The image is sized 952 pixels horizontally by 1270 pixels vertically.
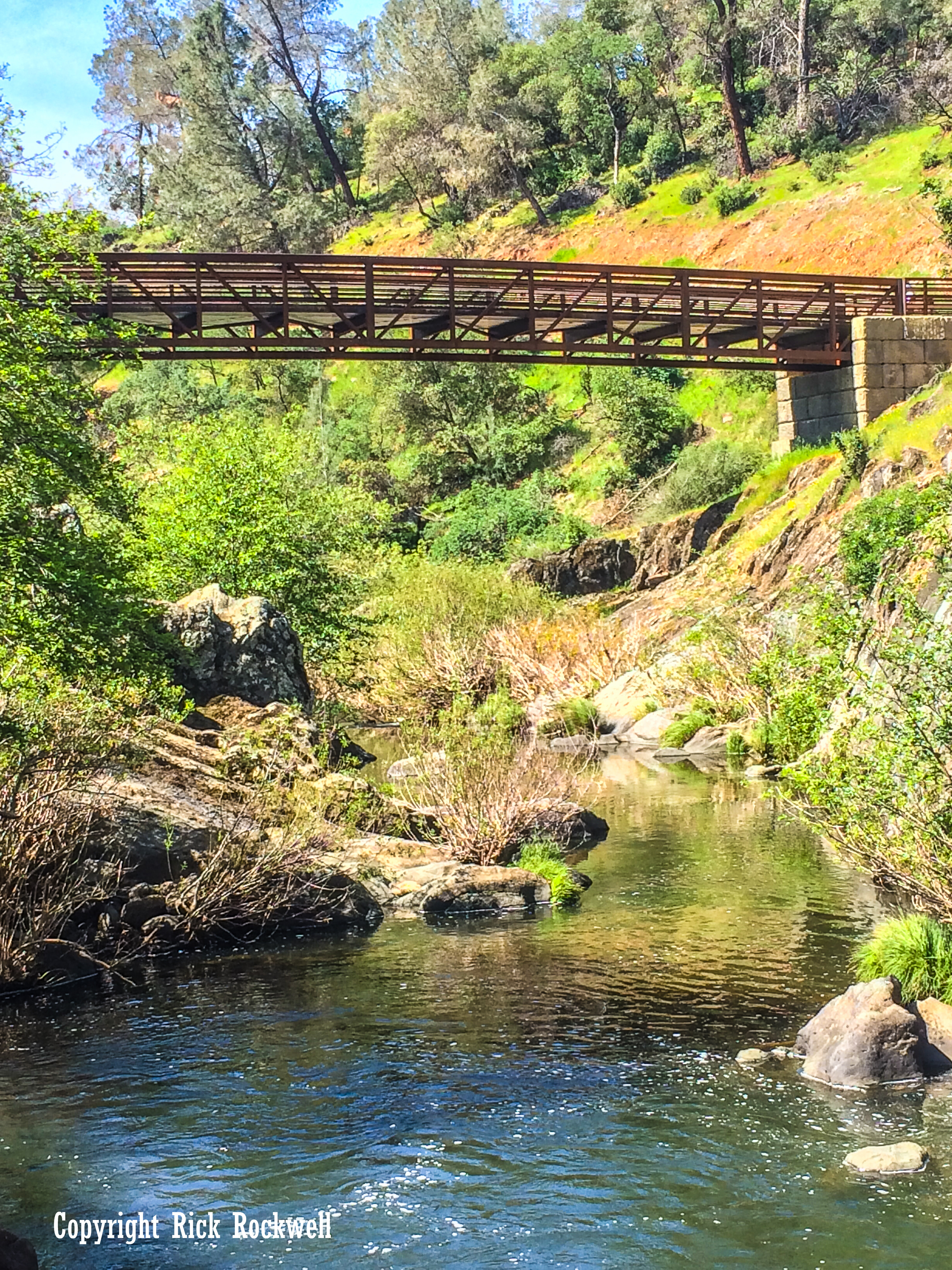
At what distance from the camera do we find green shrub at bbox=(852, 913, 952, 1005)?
1109cm

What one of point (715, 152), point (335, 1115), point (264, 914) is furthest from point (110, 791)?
point (715, 152)

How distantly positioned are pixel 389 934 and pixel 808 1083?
5.94 metres

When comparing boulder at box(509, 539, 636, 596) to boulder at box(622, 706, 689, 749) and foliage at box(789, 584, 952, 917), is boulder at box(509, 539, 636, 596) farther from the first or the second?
foliage at box(789, 584, 952, 917)

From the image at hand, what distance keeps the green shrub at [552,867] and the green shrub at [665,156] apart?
2399 inches

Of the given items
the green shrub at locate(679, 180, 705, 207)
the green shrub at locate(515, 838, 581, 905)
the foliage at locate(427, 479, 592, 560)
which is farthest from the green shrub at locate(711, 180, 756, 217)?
the green shrub at locate(515, 838, 581, 905)

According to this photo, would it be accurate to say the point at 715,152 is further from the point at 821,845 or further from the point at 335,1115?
the point at 335,1115

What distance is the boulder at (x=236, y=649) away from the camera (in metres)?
20.5

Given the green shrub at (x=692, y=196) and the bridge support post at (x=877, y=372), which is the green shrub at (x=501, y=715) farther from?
the green shrub at (x=692, y=196)

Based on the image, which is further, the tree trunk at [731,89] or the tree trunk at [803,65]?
the tree trunk at [731,89]

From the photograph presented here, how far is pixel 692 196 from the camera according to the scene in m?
66.2

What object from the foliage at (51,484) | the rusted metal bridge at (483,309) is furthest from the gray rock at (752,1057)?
the rusted metal bridge at (483,309)

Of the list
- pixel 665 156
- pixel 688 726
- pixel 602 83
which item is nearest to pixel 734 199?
pixel 665 156

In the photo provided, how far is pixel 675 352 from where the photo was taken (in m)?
36.1

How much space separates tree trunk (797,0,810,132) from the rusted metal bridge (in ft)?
88.5
